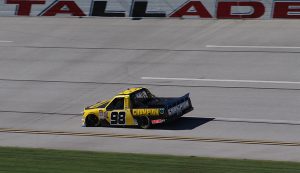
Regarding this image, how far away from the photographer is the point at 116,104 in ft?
86.7

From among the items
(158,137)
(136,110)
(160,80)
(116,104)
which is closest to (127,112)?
(136,110)

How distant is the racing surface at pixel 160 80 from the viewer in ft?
79.2

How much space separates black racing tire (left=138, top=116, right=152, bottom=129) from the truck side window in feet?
2.80

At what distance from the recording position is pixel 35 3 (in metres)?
43.9

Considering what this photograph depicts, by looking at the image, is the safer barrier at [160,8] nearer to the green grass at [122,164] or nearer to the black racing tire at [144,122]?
the black racing tire at [144,122]

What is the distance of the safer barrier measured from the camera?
1527 inches

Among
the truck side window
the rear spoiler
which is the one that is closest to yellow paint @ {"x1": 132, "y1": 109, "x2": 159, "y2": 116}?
the rear spoiler

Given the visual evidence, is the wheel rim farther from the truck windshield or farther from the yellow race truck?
the truck windshield

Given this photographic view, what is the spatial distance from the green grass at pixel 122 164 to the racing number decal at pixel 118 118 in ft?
12.0

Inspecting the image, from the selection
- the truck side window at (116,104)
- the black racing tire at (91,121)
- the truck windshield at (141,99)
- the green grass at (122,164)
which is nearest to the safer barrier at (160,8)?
the truck windshield at (141,99)

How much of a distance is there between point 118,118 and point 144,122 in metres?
1.03

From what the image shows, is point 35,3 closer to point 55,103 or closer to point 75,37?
point 75,37

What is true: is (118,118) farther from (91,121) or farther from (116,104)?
(91,121)

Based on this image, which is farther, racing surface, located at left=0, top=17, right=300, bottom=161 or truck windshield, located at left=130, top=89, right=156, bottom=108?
truck windshield, located at left=130, top=89, right=156, bottom=108
